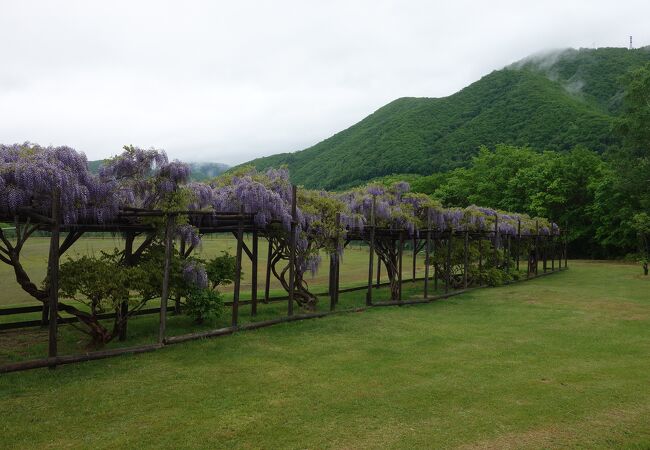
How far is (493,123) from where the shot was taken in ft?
204

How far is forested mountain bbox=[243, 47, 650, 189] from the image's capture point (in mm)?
56031

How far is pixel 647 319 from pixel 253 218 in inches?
378

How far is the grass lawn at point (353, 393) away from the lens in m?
4.70

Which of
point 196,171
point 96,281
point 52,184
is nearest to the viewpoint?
point 52,184

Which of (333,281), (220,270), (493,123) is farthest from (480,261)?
(493,123)

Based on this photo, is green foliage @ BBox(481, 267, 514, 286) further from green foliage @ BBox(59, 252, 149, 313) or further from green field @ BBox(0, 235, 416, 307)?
green foliage @ BBox(59, 252, 149, 313)

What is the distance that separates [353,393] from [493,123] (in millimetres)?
62466

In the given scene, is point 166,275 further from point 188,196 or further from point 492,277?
point 492,277

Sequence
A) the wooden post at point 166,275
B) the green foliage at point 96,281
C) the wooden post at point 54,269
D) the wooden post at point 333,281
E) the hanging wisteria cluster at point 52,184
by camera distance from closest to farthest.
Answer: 1. the wooden post at point 54,269
2. the hanging wisteria cluster at point 52,184
3. the green foliage at point 96,281
4. the wooden post at point 166,275
5. the wooden post at point 333,281

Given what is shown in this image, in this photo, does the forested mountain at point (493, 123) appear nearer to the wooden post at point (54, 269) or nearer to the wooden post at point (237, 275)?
the wooden post at point (237, 275)

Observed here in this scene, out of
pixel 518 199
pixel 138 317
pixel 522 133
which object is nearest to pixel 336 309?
pixel 138 317

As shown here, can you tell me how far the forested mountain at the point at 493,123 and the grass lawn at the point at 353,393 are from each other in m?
49.1

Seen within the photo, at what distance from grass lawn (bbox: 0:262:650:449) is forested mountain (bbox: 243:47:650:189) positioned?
49.1 metres

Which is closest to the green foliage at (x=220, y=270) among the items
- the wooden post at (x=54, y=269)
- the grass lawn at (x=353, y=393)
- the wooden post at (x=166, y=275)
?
the grass lawn at (x=353, y=393)
